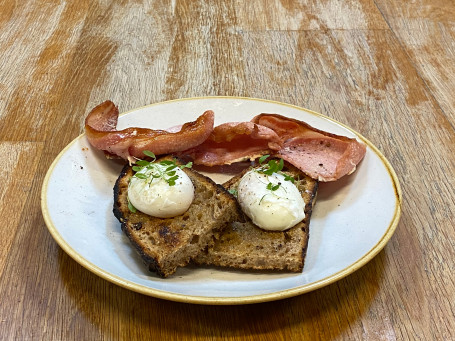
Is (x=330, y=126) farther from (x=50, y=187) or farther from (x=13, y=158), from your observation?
(x=13, y=158)

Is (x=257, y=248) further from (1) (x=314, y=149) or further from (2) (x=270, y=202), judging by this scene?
(1) (x=314, y=149)

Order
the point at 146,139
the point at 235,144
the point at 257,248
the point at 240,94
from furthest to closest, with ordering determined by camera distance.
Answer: the point at 240,94, the point at 235,144, the point at 146,139, the point at 257,248

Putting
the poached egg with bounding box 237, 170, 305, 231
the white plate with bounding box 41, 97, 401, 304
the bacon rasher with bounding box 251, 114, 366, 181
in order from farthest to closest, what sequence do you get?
the bacon rasher with bounding box 251, 114, 366, 181
the poached egg with bounding box 237, 170, 305, 231
the white plate with bounding box 41, 97, 401, 304

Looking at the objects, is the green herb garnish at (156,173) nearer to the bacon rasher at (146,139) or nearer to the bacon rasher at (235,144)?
the bacon rasher at (146,139)

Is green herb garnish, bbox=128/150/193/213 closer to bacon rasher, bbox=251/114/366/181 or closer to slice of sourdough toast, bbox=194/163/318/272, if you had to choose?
slice of sourdough toast, bbox=194/163/318/272

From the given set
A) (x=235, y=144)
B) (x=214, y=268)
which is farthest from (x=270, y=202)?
(x=235, y=144)

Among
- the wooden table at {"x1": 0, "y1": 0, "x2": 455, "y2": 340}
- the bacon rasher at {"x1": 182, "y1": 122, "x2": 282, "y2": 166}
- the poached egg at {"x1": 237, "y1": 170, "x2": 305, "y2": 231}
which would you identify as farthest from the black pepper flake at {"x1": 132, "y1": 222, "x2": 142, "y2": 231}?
the bacon rasher at {"x1": 182, "y1": 122, "x2": 282, "y2": 166}
